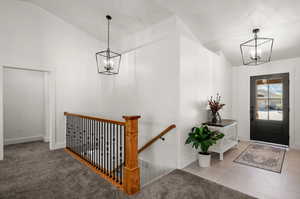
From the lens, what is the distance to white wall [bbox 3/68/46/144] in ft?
15.1

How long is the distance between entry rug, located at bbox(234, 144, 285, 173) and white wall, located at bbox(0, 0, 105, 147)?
14.3ft

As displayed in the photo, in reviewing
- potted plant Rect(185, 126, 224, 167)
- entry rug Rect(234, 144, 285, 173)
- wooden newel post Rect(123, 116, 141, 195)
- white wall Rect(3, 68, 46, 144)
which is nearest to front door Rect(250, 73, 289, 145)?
entry rug Rect(234, 144, 285, 173)

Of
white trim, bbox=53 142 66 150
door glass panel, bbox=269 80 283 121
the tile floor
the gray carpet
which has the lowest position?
the tile floor

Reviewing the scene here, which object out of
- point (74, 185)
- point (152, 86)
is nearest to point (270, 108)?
point (152, 86)

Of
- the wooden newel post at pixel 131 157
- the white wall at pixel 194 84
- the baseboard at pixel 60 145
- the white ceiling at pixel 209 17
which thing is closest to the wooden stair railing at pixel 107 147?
the wooden newel post at pixel 131 157

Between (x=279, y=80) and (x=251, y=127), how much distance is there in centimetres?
162

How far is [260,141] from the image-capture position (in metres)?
4.86

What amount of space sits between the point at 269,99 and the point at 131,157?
4661 millimetres

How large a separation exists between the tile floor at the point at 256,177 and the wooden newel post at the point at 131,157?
1.25m

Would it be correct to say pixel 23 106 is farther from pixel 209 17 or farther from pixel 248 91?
pixel 248 91

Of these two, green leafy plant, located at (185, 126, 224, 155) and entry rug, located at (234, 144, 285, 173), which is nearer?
green leafy plant, located at (185, 126, 224, 155)

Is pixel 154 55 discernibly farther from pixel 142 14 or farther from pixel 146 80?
pixel 142 14

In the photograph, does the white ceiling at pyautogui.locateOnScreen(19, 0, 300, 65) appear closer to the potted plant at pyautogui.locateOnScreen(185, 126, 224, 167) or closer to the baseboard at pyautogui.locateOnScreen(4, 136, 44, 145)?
the potted plant at pyautogui.locateOnScreen(185, 126, 224, 167)

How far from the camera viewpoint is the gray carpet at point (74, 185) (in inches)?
86.1
